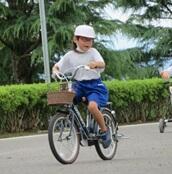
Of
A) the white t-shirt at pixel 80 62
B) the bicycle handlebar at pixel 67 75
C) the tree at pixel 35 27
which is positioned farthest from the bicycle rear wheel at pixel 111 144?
the tree at pixel 35 27

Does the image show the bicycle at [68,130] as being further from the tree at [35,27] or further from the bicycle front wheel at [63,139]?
the tree at [35,27]

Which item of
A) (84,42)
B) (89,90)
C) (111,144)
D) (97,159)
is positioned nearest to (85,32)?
(84,42)

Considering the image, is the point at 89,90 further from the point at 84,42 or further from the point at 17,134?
the point at 17,134

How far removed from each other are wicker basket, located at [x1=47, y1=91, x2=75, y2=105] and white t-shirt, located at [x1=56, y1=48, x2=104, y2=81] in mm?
484

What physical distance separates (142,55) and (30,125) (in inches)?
734

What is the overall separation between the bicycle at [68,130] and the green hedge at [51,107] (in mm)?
6896

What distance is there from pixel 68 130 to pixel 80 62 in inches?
36.7

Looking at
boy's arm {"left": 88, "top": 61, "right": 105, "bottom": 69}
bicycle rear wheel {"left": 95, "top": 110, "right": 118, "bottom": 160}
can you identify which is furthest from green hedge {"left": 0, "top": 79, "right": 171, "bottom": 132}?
boy's arm {"left": 88, "top": 61, "right": 105, "bottom": 69}

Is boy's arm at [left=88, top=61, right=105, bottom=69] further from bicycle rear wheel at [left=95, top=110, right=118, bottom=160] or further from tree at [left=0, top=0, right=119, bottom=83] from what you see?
tree at [left=0, top=0, right=119, bottom=83]

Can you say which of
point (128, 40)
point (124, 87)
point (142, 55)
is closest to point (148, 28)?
point (142, 55)

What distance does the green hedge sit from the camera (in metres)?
17.8

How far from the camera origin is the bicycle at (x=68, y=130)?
906 centimetres

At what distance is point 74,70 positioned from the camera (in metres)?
9.51

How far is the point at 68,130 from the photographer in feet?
30.8
